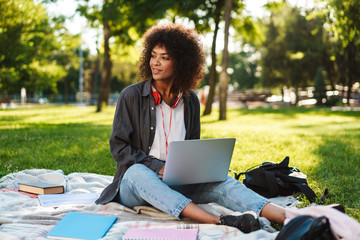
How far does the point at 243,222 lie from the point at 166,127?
3.53 feet

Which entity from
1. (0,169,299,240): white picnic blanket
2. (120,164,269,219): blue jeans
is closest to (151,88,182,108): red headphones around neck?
(120,164,269,219): blue jeans

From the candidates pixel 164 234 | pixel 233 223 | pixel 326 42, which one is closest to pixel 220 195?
pixel 233 223

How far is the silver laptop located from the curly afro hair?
75 centimetres

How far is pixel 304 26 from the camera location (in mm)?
30766

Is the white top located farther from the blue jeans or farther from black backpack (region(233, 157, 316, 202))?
black backpack (region(233, 157, 316, 202))

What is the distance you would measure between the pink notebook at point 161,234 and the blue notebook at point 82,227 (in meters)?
0.21

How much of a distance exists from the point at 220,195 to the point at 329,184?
1818 millimetres

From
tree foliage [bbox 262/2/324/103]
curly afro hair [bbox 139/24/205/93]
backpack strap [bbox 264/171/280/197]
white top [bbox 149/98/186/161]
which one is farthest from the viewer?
tree foliage [bbox 262/2/324/103]

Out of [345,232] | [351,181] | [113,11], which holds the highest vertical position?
[113,11]

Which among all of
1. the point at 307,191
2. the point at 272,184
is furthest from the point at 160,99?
the point at 307,191

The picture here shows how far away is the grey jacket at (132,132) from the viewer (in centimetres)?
312

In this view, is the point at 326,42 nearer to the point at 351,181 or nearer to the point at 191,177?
the point at 351,181

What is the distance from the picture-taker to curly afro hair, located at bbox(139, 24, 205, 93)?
336 centimetres

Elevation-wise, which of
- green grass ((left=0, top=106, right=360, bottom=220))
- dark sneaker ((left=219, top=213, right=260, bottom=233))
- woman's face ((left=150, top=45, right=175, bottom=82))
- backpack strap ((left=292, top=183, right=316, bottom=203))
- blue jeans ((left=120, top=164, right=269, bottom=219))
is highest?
Result: woman's face ((left=150, top=45, right=175, bottom=82))
